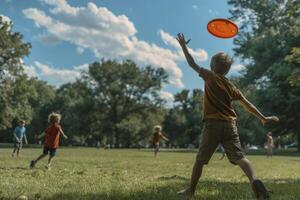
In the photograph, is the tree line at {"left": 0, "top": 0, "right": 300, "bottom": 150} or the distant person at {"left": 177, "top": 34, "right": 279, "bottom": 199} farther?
the tree line at {"left": 0, "top": 0, "right": 300, "bottom": 150}

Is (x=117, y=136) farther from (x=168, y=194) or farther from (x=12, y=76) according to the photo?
(x=168, y=194)

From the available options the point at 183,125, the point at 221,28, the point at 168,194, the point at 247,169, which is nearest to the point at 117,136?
the point at 183,125

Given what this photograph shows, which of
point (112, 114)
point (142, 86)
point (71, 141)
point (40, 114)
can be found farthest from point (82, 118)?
point (40, 114)

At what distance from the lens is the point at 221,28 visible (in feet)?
27.3

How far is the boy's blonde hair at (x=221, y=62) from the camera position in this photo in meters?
7.14

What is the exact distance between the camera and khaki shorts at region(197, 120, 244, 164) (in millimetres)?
7051

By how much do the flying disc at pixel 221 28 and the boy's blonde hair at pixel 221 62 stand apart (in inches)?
47.2

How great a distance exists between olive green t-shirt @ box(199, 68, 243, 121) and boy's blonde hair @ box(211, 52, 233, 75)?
82 mm

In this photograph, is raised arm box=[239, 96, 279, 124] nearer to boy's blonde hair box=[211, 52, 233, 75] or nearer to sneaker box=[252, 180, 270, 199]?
boy's blonde hair box=[211, 52, 233, 75]

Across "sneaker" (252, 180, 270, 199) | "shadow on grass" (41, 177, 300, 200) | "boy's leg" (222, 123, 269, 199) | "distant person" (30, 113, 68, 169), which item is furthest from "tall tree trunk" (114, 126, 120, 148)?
"sneaker" (252, 180, 270, 199)

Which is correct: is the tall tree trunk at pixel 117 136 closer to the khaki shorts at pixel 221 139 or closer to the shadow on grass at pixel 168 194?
the shadow on grass at pixel 168 194

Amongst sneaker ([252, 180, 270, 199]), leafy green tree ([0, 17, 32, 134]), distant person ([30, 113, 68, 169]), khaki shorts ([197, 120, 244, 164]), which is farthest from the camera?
leafy green tree ([0, 17, 32, 134])

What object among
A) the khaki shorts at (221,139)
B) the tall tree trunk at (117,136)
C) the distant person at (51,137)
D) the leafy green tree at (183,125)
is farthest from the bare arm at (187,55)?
the leafy green tree at (183,125)

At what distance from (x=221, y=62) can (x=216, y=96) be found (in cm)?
49
